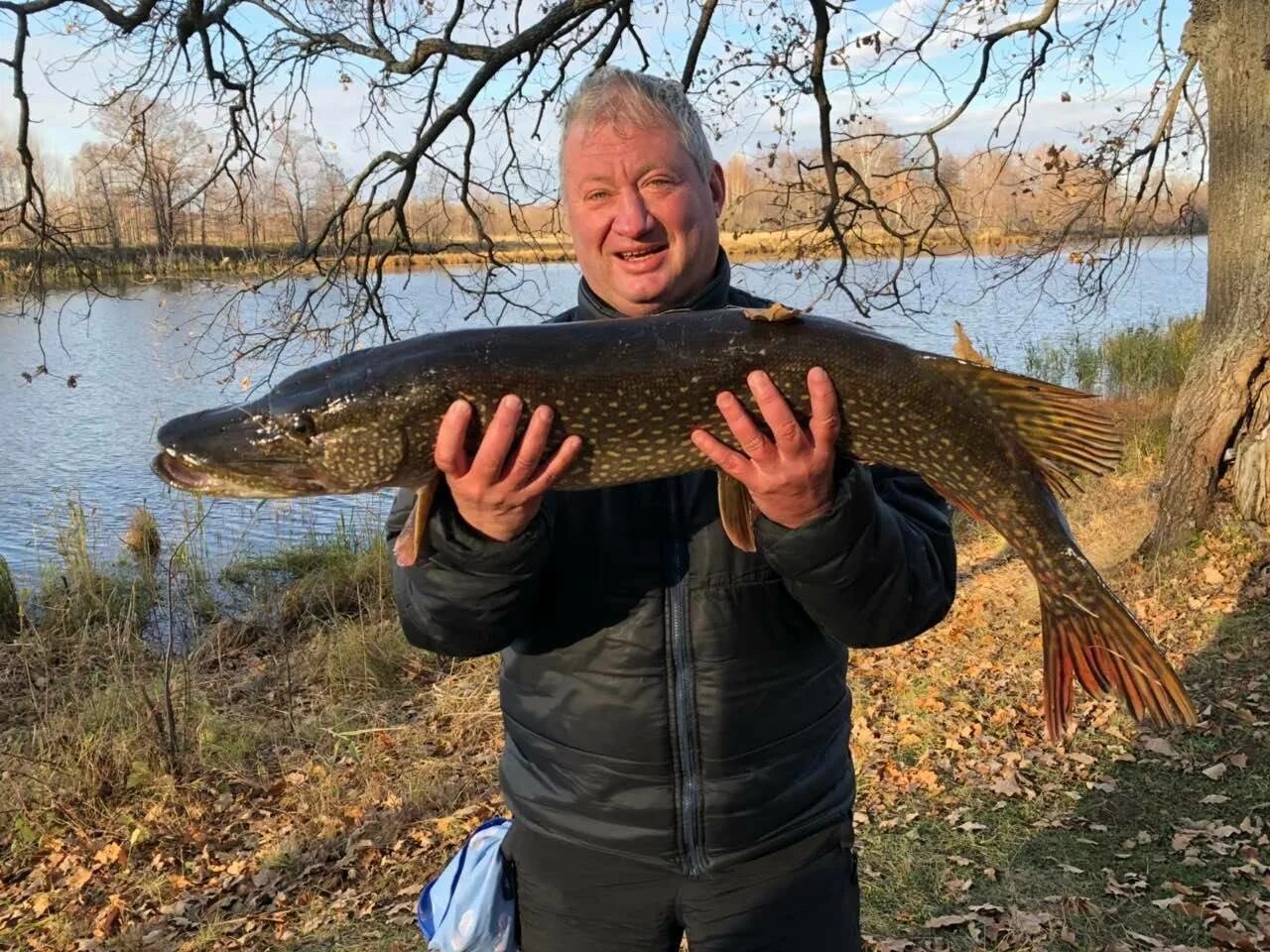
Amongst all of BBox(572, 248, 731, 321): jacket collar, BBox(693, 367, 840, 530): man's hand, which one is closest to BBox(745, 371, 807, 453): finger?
BBox(693, 367, 840, 530): man's hand

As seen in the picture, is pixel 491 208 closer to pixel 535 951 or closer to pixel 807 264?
pixel 807 264

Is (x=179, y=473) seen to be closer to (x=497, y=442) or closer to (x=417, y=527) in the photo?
(x=417, y=527)

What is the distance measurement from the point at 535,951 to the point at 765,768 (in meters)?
0.62

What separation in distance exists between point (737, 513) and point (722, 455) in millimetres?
120

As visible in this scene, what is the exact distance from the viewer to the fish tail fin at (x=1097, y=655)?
196cm

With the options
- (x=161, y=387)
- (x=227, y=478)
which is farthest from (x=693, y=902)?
(x=161, y=387)

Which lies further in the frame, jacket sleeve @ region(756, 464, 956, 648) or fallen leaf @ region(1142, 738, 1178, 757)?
fallen leaf @ region(1142, 738, 1178, 757)

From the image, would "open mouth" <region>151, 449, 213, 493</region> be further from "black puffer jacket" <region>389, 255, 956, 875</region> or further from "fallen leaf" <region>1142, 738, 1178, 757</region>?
"fallen leaf" <region>1142, 738, 1178, 757</region>

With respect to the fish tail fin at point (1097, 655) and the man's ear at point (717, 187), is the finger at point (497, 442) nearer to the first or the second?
the man's ear at point (717, 187)

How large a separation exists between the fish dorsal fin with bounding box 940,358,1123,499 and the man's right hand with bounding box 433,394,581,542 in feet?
2.94

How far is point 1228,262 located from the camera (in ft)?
19.3

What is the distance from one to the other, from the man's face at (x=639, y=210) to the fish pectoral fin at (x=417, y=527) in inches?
24.0

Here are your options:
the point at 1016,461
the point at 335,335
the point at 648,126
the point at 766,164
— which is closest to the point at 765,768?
the point at 1016,461

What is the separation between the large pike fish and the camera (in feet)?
6.21
